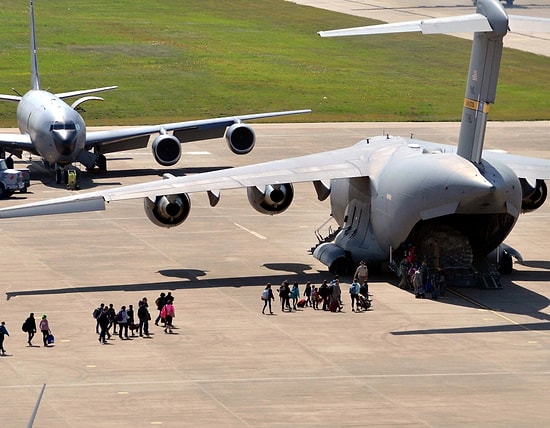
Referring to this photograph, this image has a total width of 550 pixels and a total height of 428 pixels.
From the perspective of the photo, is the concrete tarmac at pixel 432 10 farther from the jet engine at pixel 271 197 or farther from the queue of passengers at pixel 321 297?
the queue of passengers at pixel 321 297

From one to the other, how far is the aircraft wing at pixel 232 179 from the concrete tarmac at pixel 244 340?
309cm

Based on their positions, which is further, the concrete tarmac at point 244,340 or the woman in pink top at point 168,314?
the woman in pink top at point 168,314

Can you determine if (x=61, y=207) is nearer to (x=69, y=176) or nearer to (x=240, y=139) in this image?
(x=69, y=176)

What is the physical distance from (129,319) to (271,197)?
11137mm

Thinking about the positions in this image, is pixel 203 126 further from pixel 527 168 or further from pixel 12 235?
pixel 527 168

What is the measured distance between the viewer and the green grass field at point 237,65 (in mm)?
104562

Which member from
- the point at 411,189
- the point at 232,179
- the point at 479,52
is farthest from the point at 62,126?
the point at 479,52

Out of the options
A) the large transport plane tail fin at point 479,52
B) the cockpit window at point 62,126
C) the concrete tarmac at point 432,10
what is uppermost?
the large transport plane tail fin at point 479,52

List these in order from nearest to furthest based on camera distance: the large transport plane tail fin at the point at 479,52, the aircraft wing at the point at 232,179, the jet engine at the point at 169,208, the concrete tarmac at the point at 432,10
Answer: the large transport plane tail fin at the point at 479,52, the aircraft wing at the point at 232,179, the jet engine at the point at 169,208, the concrete tarmac at the point at 432,10

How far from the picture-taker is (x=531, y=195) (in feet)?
179

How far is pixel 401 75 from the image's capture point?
119 metres

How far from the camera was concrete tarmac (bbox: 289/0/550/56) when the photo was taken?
456ft

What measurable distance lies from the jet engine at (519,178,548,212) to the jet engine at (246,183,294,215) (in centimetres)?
890

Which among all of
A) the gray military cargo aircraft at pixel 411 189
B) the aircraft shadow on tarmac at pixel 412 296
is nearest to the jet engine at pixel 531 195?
the gray military cargo aircraft at pixel 411 189
